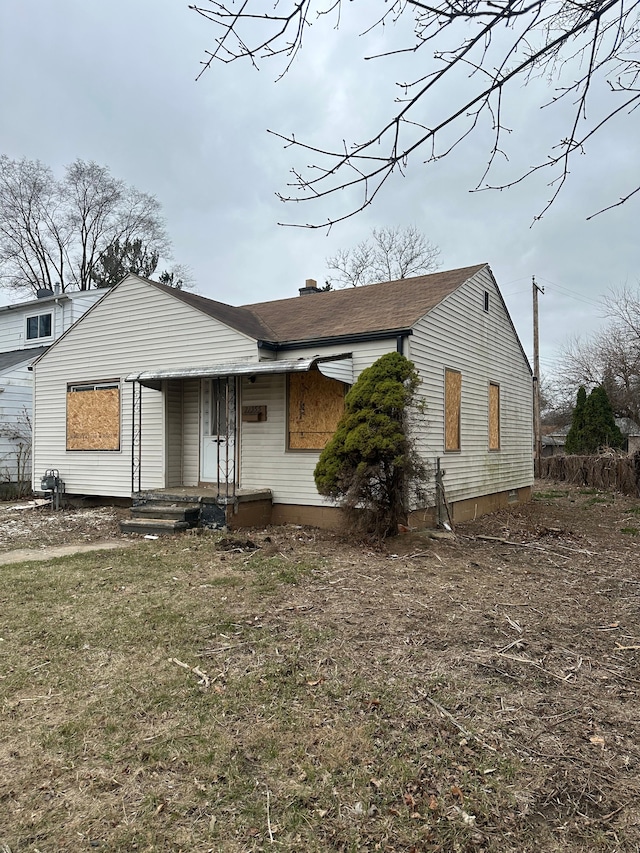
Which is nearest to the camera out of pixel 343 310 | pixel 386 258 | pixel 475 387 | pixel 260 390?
pixel 260 390

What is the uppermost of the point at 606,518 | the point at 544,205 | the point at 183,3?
the point at 183,3

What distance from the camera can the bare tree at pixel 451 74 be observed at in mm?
2445

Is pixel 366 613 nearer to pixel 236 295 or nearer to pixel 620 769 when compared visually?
pixel 620 769

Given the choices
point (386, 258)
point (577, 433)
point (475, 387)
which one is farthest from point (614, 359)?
point (475, 387)

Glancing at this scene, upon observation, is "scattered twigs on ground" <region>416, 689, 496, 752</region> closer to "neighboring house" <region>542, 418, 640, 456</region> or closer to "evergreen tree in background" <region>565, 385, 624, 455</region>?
"evergreen tree in background" <region>565, 385, 624, 455</region>

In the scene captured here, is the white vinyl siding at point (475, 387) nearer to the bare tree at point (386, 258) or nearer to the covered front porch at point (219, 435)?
the covered front porch at point (219, 435)

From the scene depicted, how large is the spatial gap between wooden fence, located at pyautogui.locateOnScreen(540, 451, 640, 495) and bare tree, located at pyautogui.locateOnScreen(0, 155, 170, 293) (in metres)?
23.0

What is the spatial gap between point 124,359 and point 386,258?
800 inches

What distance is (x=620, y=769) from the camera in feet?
8.57

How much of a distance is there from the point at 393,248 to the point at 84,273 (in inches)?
627

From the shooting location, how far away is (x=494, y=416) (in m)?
12.4

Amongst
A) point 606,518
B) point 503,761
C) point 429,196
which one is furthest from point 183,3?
point 606,518

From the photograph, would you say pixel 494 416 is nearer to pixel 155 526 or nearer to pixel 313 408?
pixel 313 408

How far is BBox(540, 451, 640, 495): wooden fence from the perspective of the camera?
15.8 m
